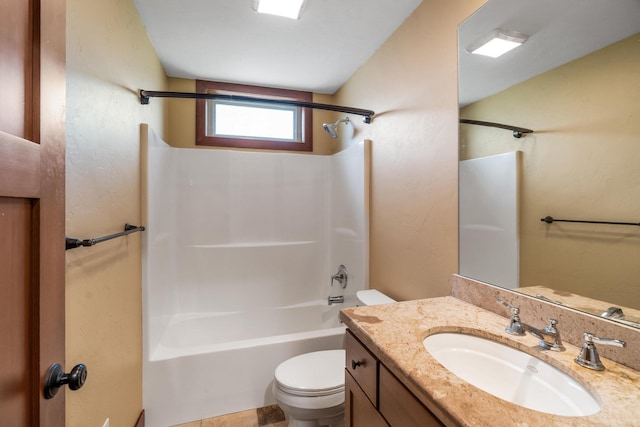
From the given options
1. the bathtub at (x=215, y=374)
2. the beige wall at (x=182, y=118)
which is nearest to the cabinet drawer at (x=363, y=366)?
the bathtub at (x=215, y=374)

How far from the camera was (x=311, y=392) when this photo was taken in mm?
1403

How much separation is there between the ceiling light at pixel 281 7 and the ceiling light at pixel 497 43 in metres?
0.93

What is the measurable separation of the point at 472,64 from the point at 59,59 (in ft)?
4.70

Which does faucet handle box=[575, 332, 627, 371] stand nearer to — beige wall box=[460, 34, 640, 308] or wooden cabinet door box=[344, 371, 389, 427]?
beige wall box=[460, 34, 640, 308]

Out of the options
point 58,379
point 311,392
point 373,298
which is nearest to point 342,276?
point 373,298

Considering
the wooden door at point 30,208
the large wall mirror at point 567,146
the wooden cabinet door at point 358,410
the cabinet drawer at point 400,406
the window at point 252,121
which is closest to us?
the wooden door at point 30,208

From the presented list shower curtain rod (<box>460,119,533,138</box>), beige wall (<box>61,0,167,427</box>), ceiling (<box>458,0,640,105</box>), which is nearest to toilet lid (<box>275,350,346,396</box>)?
beige wall (<box>61,0,167,427</box>)

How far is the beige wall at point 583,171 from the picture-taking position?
0.76 metres

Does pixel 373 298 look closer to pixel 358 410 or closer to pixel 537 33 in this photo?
→ pixel 358 410

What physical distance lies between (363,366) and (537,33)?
1324 millimetres

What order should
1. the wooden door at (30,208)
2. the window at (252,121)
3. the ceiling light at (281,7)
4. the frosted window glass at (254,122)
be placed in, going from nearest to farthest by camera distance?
the wooden door at (30,208)
the ceiling light at (281,7)
the window at (252,121)
the frosted window glass at (254,122)

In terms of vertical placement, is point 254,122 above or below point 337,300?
above

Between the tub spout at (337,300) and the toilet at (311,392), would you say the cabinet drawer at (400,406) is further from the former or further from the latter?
the tub spout at (337,300)

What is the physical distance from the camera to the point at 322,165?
2.79m
